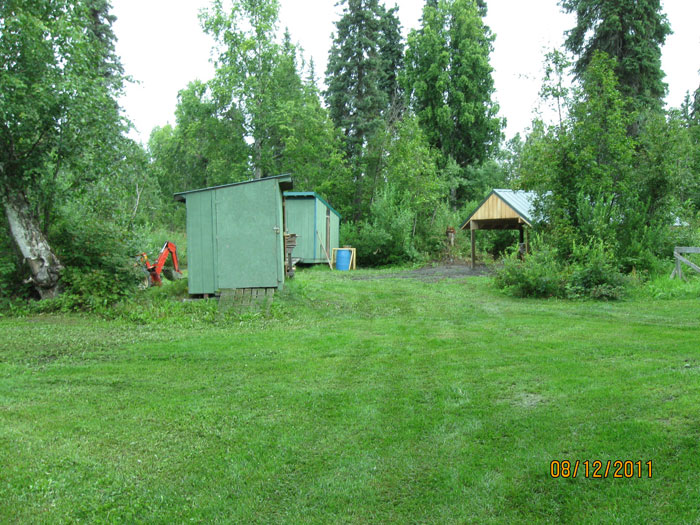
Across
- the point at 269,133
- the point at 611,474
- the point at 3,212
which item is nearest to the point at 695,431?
the point at 611,474

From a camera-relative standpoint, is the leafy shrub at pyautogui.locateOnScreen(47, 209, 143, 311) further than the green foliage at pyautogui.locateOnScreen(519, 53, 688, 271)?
No

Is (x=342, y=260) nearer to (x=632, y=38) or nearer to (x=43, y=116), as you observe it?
(x=43, y=116)

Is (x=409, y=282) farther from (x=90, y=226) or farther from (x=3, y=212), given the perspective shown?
(x=3, y=212)

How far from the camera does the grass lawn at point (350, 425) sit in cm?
283

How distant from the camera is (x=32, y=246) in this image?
989cm

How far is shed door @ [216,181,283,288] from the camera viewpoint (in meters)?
10.6

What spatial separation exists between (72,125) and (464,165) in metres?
31.7

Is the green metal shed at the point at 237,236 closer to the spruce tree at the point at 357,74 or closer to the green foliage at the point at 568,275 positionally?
the green foliage at the point at 568,275

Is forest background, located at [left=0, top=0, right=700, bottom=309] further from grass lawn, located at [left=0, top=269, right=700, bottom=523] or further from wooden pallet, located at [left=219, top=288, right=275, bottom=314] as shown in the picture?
grass lawn, located at [left=0, top=269, right=700, bottom=523]

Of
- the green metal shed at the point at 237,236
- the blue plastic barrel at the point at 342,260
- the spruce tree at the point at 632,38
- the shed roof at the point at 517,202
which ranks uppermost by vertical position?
the spruce tree at the point at 632,38

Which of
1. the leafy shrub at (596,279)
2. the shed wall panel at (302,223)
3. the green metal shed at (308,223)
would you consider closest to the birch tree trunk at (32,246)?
the leafy shrub at (596,279)

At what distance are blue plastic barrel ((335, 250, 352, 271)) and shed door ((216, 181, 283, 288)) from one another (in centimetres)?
1132
